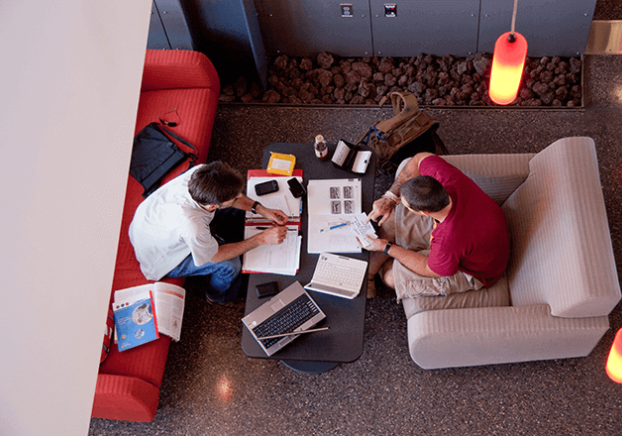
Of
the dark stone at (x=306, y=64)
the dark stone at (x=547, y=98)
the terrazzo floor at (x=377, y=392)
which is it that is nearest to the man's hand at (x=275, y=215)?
the terrazzo floor at (x=377, y=392)

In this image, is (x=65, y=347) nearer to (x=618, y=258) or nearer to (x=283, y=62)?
(x=618, y=258)

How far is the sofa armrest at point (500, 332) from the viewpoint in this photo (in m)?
2.21

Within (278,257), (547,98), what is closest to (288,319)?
(278,257)

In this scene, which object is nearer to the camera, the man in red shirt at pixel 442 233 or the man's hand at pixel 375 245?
the man in red shirt at pixel 442 233

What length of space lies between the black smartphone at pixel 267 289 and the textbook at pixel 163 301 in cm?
64

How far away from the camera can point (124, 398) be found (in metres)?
Result: 2.42

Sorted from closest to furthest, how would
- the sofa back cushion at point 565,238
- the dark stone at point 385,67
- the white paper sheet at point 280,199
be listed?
the sofa back cushion at point 565,238 → the white paper sheet at point 280,199 → the dark stone at point 385,67

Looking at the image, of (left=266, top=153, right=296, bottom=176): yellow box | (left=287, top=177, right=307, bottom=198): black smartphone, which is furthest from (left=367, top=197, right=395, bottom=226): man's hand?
(left=266, top=153, right=296, bottom=176): yellow box

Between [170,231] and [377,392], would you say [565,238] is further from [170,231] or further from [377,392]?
[170,231]

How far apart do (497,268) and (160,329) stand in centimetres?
179

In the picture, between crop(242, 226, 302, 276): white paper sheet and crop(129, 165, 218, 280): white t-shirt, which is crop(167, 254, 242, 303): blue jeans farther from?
crop(242, 226, 302, 276): white paper sheet

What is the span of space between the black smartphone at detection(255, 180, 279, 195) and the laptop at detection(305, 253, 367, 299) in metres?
0.46

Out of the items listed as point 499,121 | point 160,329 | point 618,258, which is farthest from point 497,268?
point 160,329

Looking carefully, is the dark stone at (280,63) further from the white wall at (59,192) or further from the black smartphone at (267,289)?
the white wall at (59,192)
